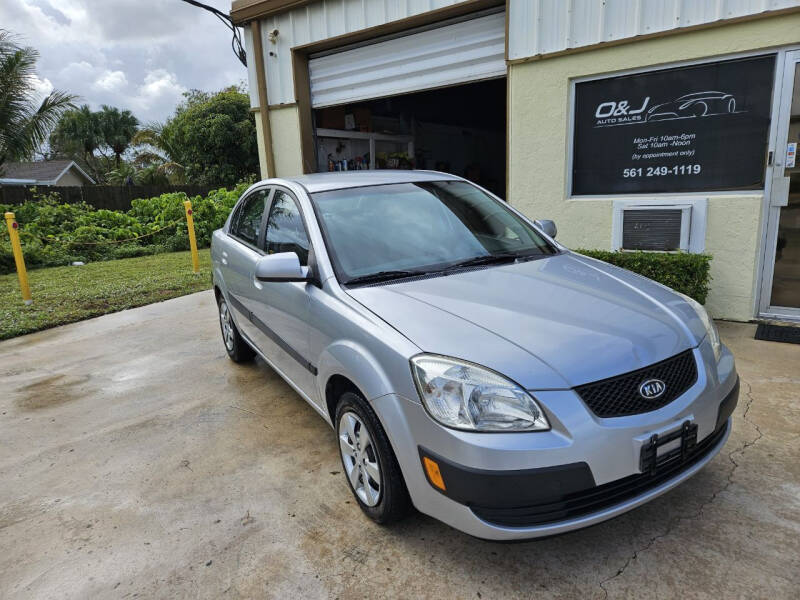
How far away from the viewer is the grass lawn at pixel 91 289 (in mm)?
6504

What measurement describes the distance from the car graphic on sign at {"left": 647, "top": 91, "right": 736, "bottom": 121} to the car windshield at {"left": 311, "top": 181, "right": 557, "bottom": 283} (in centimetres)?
265

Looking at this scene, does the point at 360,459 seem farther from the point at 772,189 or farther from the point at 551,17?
the point at 551,17

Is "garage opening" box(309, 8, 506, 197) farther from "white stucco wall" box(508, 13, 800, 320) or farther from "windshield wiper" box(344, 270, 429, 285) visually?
"windshield wiper" box(344, 270, 429, 285)

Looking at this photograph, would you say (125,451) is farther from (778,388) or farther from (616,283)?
(778,388)

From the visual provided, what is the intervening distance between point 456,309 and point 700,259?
136 inches

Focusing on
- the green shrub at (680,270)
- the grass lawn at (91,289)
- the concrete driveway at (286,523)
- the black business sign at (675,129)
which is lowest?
the concrete driveway at (286,523)

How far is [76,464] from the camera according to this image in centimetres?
313

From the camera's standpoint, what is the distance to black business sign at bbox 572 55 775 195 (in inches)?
182

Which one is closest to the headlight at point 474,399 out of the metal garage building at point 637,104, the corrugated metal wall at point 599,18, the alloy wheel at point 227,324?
the alloy wheel at point 227,324

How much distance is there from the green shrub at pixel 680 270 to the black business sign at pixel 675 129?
2.46ft

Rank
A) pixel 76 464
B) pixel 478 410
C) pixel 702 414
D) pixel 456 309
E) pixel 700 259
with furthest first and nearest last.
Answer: pixel 700 259 → pixel 76 464 → pixel 456 309 → pixel 702 414 → pixel 478 410

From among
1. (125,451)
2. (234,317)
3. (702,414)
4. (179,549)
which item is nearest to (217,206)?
(234,317)

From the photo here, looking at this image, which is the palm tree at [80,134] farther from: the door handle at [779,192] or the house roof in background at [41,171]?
the door handle at [779,192]

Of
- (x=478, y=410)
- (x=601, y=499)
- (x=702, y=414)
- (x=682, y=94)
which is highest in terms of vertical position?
(x=682, y=94)
